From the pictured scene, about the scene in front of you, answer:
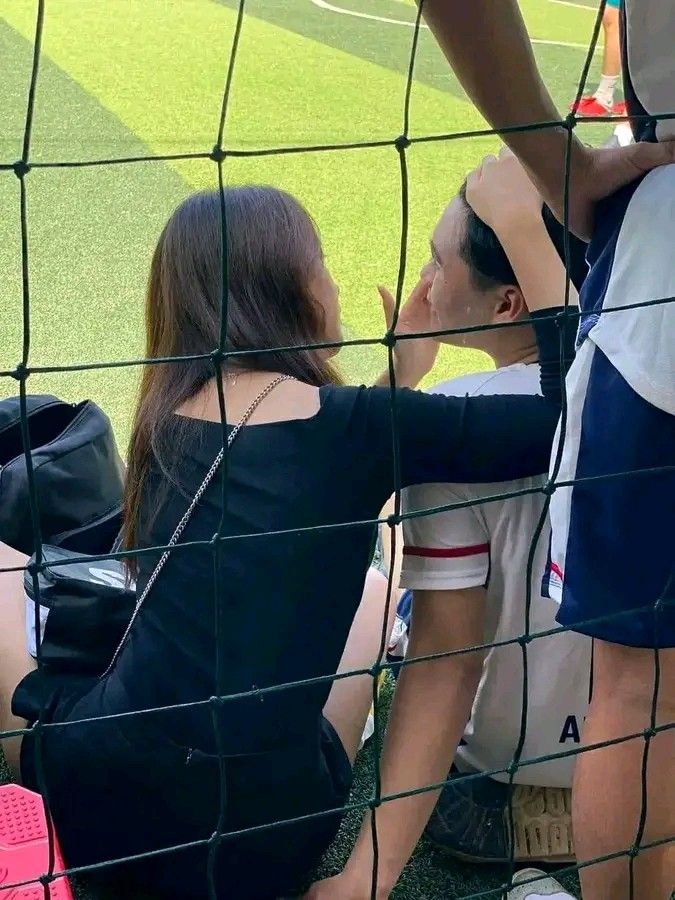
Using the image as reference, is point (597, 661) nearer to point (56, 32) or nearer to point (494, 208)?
point (494, 208)

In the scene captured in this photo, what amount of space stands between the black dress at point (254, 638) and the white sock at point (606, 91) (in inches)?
192

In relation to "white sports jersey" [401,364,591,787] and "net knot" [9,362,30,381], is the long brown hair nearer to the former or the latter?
"white sports jersey" [401,364,591,787]

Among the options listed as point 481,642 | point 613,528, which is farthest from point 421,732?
point 613,528

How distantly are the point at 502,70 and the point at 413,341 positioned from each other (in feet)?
1.95

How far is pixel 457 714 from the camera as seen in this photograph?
1.21 metres

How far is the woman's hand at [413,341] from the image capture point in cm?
144

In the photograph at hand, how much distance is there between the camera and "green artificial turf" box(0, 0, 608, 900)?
2729mm

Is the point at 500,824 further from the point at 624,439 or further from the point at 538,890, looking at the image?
the point at 624,439

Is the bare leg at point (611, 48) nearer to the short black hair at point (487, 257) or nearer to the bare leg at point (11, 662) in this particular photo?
the short black hair at point (487, 257)

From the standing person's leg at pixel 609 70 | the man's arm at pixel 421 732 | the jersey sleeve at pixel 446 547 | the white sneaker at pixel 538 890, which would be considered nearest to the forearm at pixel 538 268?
the jersey sleeve at pixel 446 547

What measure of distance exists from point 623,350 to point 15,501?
0.99 metres

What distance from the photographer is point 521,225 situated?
120cm

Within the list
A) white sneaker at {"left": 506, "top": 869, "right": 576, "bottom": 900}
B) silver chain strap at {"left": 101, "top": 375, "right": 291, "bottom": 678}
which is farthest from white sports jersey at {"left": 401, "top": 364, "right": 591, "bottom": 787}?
silver chain strap at {"left": 101, "top": 375, "right": 291, "bottom": 678}

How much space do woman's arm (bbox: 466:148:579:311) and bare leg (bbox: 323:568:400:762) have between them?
429 millimetres
